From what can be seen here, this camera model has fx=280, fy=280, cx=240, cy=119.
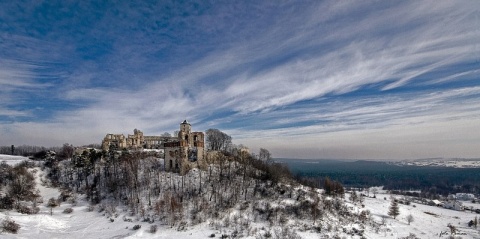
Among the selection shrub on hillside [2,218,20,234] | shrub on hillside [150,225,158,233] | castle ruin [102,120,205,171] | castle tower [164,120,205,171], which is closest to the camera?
shrub on hillside [2,218,20,234]

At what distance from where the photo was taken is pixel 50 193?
4481 cm

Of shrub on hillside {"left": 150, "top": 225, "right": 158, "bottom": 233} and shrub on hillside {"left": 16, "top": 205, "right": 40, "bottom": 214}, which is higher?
shrub on hillside {"left": 16, "top": 205, "right": 40, "bottom": 214}

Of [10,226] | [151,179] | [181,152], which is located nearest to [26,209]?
[10,226]

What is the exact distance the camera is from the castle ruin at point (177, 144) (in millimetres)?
49906

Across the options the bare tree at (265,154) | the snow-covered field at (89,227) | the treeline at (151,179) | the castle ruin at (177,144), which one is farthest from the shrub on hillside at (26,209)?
the bare tree at (265,154)

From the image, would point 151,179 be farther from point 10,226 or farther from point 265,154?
point 265,154

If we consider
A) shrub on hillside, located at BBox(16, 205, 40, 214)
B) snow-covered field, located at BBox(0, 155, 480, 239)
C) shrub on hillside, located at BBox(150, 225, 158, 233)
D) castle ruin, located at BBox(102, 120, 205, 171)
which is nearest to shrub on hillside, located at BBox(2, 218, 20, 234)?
snow-covered field, located at BBox(0, 155, 480, 239)

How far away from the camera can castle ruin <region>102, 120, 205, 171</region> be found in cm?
4991

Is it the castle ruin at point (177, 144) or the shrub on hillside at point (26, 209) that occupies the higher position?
the castle ruin at point (177, 144)

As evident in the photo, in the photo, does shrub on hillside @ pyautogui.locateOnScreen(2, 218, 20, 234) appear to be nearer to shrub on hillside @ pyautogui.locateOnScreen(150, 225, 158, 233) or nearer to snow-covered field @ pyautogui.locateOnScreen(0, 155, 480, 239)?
snow-covered field @ pyautogui.locateOnScreen(0, 155, 480, 239)

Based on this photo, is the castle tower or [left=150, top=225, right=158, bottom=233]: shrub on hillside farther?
the castle tower

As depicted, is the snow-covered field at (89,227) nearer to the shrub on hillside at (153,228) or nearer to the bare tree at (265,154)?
the shrub on hillside at (153,228)

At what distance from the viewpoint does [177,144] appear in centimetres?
5053

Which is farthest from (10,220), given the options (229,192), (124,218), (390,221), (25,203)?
(390,221)
